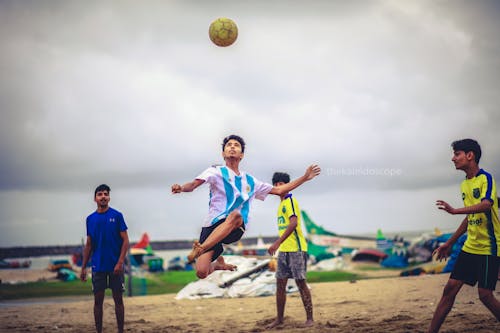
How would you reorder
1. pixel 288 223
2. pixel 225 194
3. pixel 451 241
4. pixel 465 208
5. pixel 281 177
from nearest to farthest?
pixel 465 208, pixel 451 241, pixel 225 194, pixel 288 223, pixel 281 177

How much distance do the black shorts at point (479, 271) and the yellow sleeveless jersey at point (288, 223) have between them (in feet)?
9.23

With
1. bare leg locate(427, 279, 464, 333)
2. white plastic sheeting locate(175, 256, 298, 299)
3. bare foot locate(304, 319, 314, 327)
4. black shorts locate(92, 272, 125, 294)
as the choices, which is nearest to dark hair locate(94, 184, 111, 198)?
black shorts locate(92, 272, 125, 294)

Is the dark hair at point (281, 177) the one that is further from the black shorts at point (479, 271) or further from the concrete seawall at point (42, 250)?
the concrete seawall at point (42, 250)

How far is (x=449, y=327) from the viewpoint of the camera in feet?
22.6

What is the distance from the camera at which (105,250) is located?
733cm

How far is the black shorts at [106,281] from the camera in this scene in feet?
23.8

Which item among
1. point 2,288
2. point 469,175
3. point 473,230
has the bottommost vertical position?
point 2,288

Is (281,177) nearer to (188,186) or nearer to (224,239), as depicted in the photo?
(224,239)

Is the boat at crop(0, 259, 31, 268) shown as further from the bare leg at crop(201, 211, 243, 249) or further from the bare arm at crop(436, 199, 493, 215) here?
the bare arm at crop(436, 199, 493, 215)

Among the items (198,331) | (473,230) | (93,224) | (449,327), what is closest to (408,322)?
(449,327)

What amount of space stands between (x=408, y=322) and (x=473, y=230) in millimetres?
2465

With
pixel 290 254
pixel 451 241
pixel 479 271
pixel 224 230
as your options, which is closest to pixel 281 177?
pixel 290 254

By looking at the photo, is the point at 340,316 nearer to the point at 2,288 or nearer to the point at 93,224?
the point at 93,224

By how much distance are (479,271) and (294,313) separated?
448 cm
